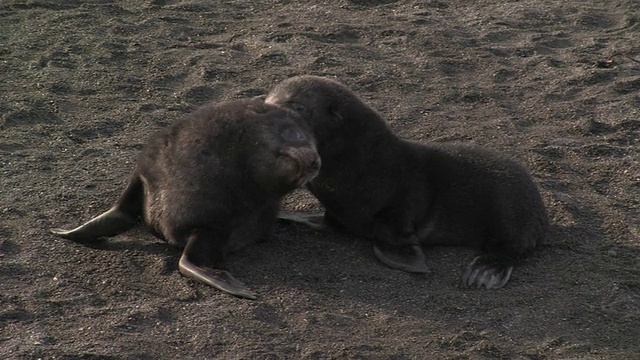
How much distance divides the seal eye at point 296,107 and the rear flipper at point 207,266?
1.01m

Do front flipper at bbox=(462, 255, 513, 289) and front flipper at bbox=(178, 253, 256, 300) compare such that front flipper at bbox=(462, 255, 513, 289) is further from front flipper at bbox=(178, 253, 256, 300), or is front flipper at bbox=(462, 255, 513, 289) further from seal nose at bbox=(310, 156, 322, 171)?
front flipper at bbox=(178, 253, 256, 300)

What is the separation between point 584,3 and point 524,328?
19.0 ft

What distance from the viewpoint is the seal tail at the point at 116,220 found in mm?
6324

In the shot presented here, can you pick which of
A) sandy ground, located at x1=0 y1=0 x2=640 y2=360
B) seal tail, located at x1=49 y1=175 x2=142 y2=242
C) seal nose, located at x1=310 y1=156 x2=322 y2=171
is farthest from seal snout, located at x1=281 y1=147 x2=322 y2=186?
seal tail, located at x1=49 y1=175 x2=142 y2=242

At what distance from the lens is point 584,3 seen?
10789 mm

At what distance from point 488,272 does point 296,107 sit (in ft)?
4.77

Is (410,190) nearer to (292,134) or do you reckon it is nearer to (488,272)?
(488,272)

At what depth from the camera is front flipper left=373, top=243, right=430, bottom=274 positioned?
20.5ft

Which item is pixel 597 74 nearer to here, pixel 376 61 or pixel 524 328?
pixel 376 61

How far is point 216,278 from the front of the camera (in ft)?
19.3

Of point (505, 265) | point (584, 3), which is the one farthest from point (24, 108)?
→ point (584, 3)

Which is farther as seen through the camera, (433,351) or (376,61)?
(376,61)

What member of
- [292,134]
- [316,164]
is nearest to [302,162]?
[316,164]

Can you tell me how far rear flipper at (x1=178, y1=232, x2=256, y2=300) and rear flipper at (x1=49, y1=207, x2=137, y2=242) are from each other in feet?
1.62
